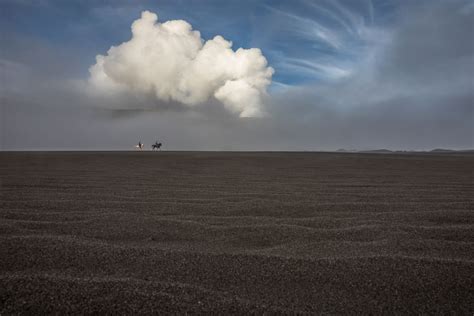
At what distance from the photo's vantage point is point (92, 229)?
3184 millimetres

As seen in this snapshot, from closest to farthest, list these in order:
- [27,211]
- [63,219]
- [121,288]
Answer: [121,288] → [63,219] → [27,211]

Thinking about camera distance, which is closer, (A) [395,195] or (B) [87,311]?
(B) [87,311]

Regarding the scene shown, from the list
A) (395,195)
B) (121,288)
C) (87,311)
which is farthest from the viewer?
(395,195)

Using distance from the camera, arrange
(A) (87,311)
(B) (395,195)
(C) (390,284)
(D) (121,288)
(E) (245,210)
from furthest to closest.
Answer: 1. (B) (395,195)
2. (E) (245,210)
3. (C) (390,284)
4. (D) (121,288)
5. (A) (87,311)

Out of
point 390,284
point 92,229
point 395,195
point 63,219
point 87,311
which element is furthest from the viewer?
point 395,195

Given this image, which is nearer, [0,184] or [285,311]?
[285,311]

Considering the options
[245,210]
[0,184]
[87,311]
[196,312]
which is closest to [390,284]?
[196,312]

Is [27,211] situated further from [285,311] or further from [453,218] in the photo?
[453,218]

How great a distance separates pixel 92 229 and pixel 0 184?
15.3 ft

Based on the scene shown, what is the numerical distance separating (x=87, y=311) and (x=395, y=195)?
16.6 ft

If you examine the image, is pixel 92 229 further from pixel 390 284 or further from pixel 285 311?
pixel 390 284

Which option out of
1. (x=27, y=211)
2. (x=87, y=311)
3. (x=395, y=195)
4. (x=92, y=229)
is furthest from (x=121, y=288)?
(x=395, y=195)

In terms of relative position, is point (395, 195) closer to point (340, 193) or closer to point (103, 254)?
point (340, 193)

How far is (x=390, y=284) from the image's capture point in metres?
2.03
